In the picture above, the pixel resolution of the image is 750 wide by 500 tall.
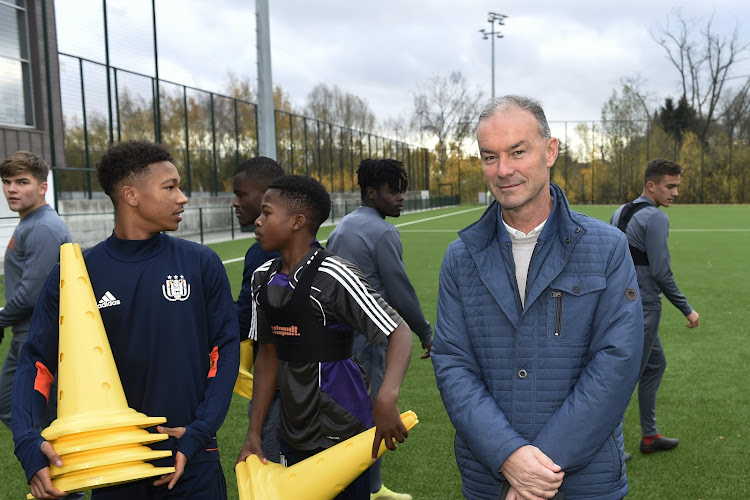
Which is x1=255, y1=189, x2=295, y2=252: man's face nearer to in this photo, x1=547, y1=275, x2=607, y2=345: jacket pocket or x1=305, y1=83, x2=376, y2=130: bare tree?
x1=547, y1=275, x2=607, y2=345: jacket pocket

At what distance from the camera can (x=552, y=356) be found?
205 centimetres

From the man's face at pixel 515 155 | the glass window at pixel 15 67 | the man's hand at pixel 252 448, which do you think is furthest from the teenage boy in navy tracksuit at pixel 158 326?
the glass window at pixel 15 67

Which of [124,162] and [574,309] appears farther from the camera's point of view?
[124,162]

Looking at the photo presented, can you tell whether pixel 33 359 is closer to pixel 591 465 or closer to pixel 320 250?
pixel 320 250

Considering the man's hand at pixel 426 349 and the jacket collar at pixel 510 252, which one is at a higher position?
the jacket collar at pixel 510 252

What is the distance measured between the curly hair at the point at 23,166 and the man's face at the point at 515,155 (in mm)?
2933

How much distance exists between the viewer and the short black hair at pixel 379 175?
4.16 meters

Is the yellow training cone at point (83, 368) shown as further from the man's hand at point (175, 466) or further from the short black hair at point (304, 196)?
the short black hair at point (304, 196)

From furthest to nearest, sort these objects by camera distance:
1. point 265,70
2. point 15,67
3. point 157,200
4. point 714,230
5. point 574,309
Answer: point 714,230 → point 15,67 → point 265,70 → point 157,200 → point 574,309

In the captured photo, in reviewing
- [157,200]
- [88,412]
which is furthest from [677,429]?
[88,412]

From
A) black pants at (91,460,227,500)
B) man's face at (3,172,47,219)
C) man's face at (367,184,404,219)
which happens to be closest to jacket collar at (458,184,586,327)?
black pants at (91,460,227,500)

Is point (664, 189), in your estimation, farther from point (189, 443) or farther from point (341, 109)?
point (341, 109)

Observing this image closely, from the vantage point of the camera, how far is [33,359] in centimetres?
230

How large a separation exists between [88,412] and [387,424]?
0.97 meters
